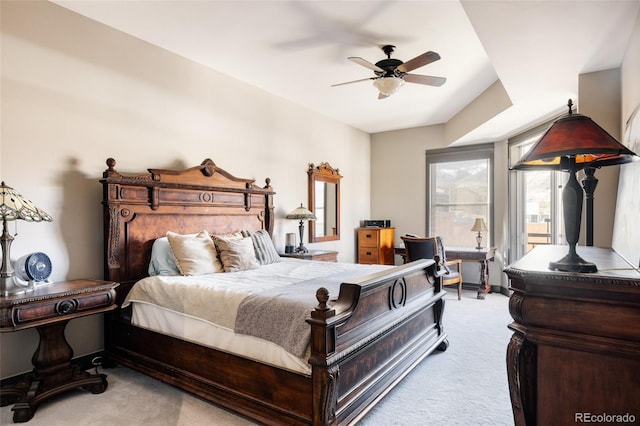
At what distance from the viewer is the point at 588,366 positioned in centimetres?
126

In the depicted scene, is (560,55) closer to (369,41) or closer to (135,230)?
(369,41)

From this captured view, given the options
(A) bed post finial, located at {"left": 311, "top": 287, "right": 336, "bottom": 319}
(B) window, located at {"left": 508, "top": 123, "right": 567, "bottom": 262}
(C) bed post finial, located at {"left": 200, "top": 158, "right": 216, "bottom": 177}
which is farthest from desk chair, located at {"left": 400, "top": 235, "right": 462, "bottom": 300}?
(A) bed post finial, located at {"left": 311, "top": 287, "right": 336, "bottom": 319}

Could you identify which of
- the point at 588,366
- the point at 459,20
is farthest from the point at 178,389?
the point at 459,20

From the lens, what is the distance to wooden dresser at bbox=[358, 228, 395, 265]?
6.41 m

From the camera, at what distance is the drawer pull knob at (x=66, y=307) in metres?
2.37

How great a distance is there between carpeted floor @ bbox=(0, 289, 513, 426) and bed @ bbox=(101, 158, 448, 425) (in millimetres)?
111

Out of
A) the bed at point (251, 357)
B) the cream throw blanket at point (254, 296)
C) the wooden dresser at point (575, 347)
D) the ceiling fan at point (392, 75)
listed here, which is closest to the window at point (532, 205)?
the ceiling fan at point (392, 75)

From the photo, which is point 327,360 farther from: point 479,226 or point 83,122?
point 479,226

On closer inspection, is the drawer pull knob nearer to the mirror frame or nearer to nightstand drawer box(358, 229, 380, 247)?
the mirror frame

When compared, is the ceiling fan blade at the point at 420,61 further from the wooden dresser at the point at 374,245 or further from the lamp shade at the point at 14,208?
the wooden dresser at the point at 374,245

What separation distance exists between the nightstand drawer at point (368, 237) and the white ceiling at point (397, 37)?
273 centimetres

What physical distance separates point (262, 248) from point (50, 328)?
6.47 ft

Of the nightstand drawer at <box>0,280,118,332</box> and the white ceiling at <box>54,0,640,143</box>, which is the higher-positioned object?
the white ceiling at <box>54,0,640,143</box>
